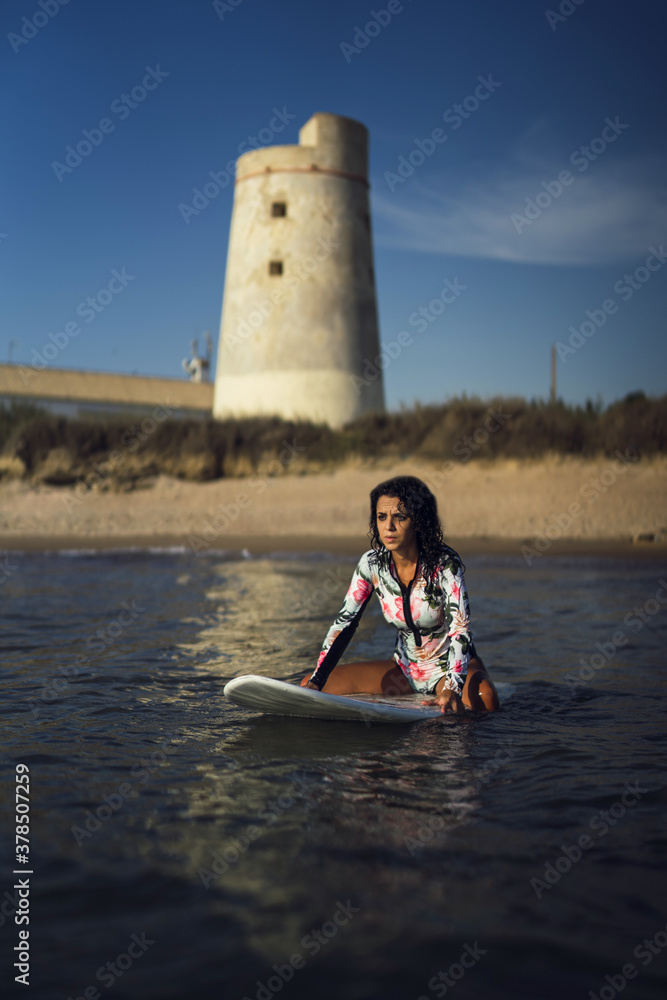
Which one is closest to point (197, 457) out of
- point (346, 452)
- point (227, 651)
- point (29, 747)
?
point (346, 452)

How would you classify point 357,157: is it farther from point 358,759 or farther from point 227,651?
point 358,759

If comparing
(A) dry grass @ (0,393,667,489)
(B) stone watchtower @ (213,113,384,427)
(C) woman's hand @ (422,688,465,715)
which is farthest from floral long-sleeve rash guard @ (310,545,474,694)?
(B) stone watchtower @ (213,113,384,427)

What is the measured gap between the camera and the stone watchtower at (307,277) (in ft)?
76.2

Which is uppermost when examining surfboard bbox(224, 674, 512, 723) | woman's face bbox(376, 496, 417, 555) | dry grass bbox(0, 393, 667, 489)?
dry grass bbox(0, 393, 667, 489)

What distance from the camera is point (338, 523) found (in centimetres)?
1653

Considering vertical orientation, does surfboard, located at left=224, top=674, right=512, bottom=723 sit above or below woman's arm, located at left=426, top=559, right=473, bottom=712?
below

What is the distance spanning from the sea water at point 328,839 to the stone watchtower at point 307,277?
17.5m

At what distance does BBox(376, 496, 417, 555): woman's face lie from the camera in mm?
4652

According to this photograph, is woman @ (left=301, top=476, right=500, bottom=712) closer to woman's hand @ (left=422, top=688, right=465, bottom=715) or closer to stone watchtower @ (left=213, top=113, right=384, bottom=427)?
woman's hand @ (left=422, top=688, right=465, bottom=715)

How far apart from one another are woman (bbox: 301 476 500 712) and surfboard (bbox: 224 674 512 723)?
155mm

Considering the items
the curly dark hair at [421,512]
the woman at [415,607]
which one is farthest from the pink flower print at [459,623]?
the curly dark hair at [421,512]

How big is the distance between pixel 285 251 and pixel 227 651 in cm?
1820

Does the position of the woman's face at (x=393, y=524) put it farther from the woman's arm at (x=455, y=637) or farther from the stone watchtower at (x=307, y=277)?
the stone watchtower at (x=307, y=277)

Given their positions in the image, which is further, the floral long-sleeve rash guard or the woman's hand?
the floral long-sleeve rash guard
